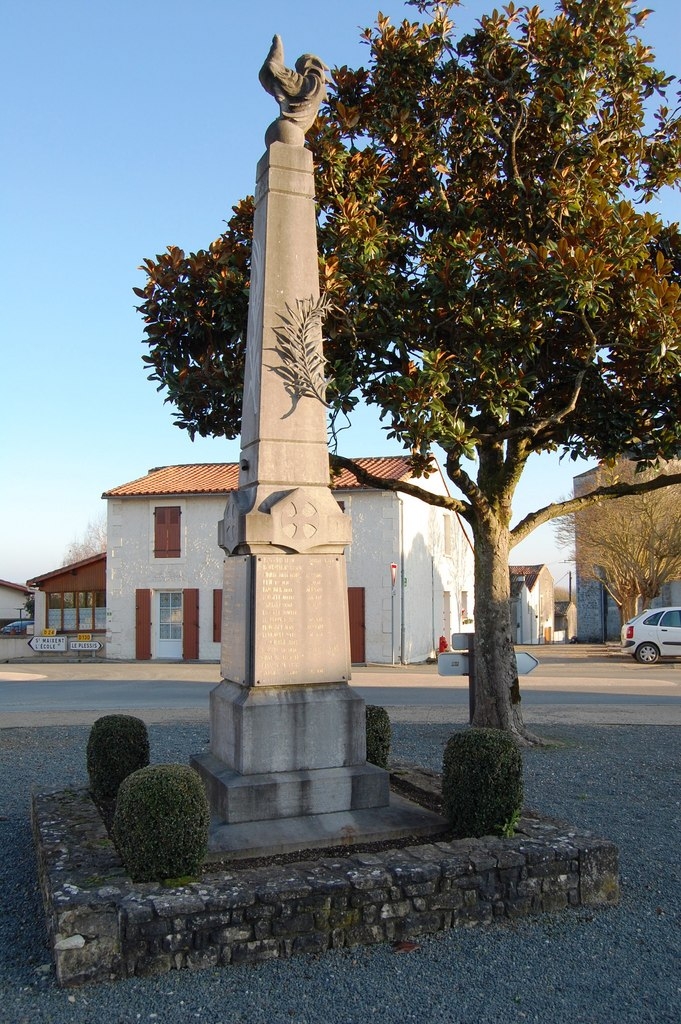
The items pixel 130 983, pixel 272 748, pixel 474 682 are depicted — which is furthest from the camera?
pixel 474 682

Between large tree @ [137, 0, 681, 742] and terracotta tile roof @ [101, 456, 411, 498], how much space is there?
16917 mm

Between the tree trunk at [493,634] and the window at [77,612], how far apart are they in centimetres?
2355

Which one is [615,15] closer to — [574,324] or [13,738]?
[574,324]

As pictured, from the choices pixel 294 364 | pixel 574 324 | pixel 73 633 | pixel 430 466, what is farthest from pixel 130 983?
pixel 73 633

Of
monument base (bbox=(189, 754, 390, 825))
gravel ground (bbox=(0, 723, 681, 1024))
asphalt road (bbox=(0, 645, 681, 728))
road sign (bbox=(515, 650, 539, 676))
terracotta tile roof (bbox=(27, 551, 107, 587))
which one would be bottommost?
asphalt road (bbox=(0, 645, 681, 728))

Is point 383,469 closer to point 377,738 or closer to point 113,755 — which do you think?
point 377,738

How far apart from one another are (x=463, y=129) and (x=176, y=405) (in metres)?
4.22

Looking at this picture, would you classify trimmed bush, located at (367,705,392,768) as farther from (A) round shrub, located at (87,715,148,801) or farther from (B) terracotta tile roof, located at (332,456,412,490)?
(B) terracotta tile roof, located at (332,456,412,490)

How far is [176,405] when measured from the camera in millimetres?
9047

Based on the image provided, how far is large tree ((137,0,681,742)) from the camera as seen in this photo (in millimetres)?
7832

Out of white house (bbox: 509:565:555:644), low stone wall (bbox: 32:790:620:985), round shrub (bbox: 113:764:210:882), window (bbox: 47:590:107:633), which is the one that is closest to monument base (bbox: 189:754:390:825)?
low stone wall (bbox: 32:790:620:985)

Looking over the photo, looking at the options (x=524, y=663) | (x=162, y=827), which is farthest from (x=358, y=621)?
(x=162, y=827)

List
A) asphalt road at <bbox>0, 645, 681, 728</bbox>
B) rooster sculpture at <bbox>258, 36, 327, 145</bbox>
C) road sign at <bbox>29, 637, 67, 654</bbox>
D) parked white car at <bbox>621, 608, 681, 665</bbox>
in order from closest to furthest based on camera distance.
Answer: rooster sculpture at <bbox>258, 36, 327, 145</bbox> < asphalt road at <bbox>0, 645, 681, 728</bbox> < parked white car at <bbox>621, 608, 681, 665</bbox> < road sign at <bbox>29, 637, 67, 654</bbox>

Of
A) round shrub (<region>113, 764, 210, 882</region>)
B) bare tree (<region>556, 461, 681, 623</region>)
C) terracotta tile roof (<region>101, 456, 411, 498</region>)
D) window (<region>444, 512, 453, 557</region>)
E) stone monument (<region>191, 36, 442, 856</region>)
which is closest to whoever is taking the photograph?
round shrub (<region>113, 764, 210, 882</region>)
